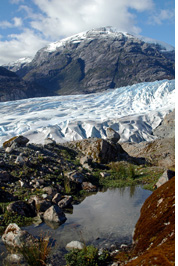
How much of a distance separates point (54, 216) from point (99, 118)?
111 feet

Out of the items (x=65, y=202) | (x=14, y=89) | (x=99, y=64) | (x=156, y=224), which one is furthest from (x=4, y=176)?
(x=99, y=64)

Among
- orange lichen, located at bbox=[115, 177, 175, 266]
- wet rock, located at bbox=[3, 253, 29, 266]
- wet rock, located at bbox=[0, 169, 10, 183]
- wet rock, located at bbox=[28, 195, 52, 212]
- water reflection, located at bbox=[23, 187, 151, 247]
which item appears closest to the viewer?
orange lichen, located at bbox=[115, 177, 175, 266]

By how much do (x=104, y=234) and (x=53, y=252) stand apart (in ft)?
4.75

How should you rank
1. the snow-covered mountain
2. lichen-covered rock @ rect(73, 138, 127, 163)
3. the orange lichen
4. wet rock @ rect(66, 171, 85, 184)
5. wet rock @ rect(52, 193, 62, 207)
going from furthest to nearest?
the snow-covered mountain, lichen-covered rock @ rect(73, 138, 127, 163), wet rock @ rect(66, 171, 85, 184), wet rock @ rect(52, 193, 62, 207), the orange lichen

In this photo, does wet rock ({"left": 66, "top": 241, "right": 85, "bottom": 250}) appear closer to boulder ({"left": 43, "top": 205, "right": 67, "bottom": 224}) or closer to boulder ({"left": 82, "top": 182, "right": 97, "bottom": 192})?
boulder ({"left": 43, "top": 205, "right": 67, "bottom": 224})

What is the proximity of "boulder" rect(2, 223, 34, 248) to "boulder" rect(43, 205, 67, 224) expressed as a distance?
1.32 meters

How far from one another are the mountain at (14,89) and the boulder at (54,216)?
337 ft

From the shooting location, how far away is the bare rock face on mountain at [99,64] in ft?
473

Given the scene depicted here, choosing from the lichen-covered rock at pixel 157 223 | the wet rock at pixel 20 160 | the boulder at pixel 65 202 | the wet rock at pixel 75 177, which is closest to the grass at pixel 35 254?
the lichen-covered rock at pixel 157 223

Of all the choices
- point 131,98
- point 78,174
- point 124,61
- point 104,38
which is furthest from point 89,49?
point 78,174

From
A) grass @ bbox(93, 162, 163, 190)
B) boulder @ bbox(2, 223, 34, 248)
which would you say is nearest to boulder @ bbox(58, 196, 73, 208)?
boulder @ bbox(2, 223, 34, 248)

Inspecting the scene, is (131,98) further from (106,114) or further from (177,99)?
(177,99)

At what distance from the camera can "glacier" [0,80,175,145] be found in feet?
105

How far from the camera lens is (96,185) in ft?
36.9
